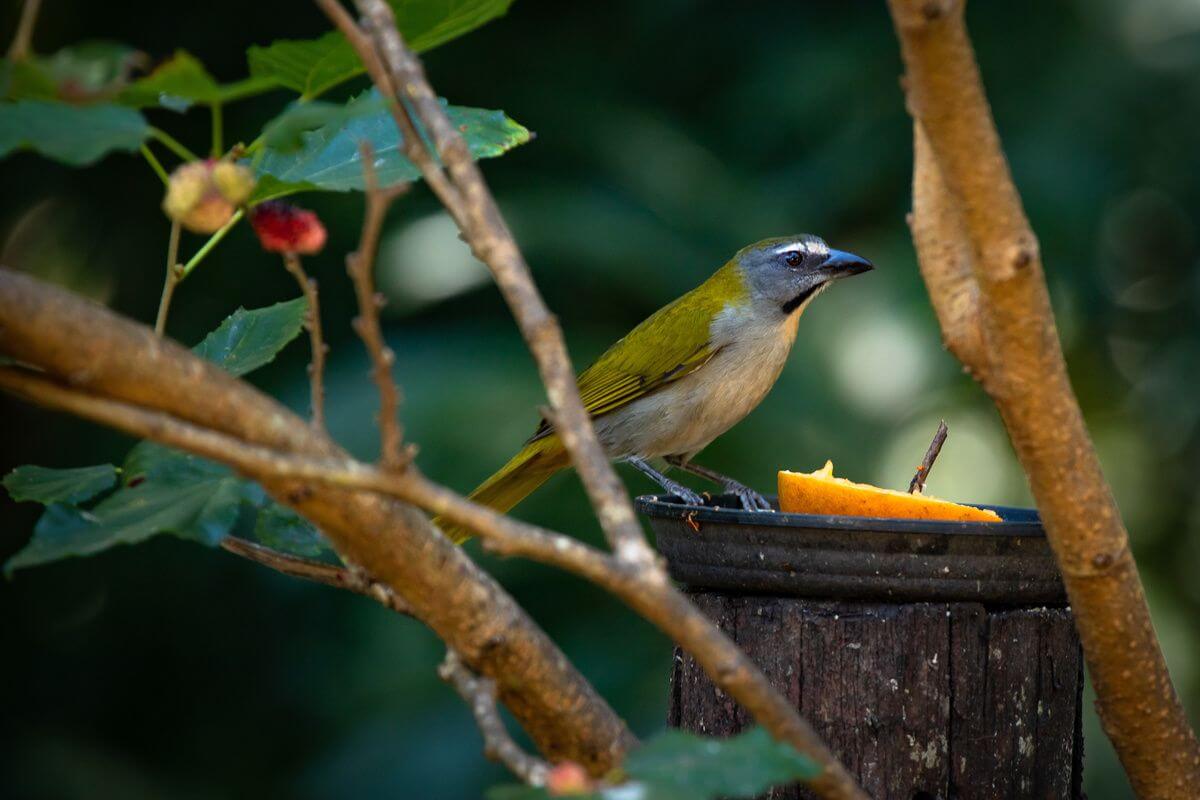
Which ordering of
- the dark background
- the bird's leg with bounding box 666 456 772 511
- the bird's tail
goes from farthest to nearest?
the dark background → the bird's tail → the bird's leg with bounding box 666 456 772 511

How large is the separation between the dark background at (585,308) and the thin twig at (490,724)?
3.61 meters

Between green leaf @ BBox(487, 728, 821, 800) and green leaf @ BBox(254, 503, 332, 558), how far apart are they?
0.53 metres

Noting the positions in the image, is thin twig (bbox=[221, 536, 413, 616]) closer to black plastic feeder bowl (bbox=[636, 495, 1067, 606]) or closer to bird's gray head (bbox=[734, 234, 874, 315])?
black plastic feeder bowl (bbox=[636, 495, 1067, 606])

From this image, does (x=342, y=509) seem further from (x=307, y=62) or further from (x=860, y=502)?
(x=860, y=502)

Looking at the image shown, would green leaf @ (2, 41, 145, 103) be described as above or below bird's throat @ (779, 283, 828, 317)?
below

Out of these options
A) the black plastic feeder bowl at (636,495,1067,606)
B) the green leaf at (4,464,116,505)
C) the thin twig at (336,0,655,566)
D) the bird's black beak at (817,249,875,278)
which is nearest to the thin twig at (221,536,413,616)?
the green leaf at (4,464,116,505)

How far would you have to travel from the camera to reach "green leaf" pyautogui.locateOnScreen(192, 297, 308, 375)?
1877mm

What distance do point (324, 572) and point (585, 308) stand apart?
171 inches

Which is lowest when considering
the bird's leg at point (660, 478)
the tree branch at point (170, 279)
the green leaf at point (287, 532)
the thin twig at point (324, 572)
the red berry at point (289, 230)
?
the thin twig at point (324, 572)

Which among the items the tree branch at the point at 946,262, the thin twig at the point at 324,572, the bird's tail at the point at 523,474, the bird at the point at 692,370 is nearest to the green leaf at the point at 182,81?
the thin twig at the point at 324,572

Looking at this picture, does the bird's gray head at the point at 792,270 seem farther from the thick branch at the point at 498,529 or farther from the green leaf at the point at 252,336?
the thick branch at the point at 498,529

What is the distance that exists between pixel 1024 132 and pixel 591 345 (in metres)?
1.86

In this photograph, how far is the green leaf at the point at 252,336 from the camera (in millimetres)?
1877

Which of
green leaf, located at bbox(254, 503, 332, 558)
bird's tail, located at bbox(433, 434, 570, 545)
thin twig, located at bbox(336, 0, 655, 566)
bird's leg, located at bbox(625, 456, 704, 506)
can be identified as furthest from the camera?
bird's tail, located at bbox(433, 434, 570, 545)
